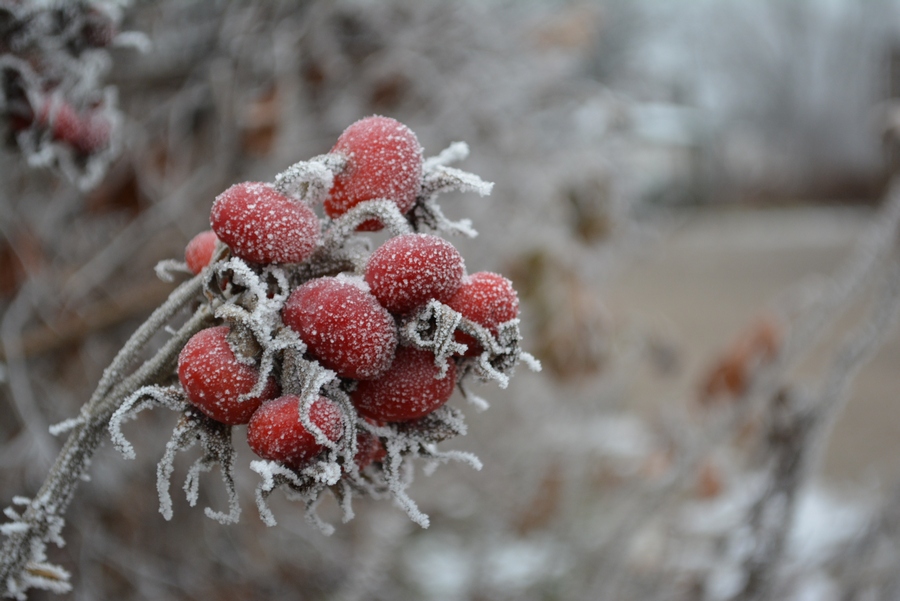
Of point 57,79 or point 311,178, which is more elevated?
point 57,79

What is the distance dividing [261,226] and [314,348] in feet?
0.26

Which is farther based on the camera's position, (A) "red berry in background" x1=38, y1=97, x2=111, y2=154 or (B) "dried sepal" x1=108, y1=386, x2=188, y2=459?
(A) "red berry in background" x1=38, y1=97, x2=111, y2=154

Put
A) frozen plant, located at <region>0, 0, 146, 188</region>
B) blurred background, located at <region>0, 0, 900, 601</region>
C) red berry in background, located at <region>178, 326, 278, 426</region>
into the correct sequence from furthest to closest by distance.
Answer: blurred background, located at <region>0, 0, 900, 601</region>
frozen plant, located at <region>0, 0, 146, 188</region>
red berry in background, located at <region>178, 326, 278, 426</region>

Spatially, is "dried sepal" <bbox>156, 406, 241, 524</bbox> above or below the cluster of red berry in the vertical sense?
below

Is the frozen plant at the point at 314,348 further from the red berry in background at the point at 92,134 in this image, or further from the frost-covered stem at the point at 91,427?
the red berry in background at the point at 92,134

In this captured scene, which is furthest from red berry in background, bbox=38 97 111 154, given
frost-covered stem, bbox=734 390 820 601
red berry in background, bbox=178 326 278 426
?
frost-covered stem, bbox=734 390 820 601

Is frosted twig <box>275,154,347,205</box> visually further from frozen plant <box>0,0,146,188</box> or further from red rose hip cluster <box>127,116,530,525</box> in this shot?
frozen plant <box>0,0,146,188</box>

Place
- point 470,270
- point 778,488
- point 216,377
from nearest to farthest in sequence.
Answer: point 216,377 < point 778,488 < point 470,270

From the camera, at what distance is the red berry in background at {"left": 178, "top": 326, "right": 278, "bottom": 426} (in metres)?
0.40

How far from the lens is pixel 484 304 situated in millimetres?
440

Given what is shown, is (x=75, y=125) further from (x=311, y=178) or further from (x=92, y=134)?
(x=311, y=178)

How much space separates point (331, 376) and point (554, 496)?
2280mm

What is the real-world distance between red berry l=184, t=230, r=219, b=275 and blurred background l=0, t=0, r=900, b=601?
298 millimetres

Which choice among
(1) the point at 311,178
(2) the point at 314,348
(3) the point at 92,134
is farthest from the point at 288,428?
(3) the point at 92,134
